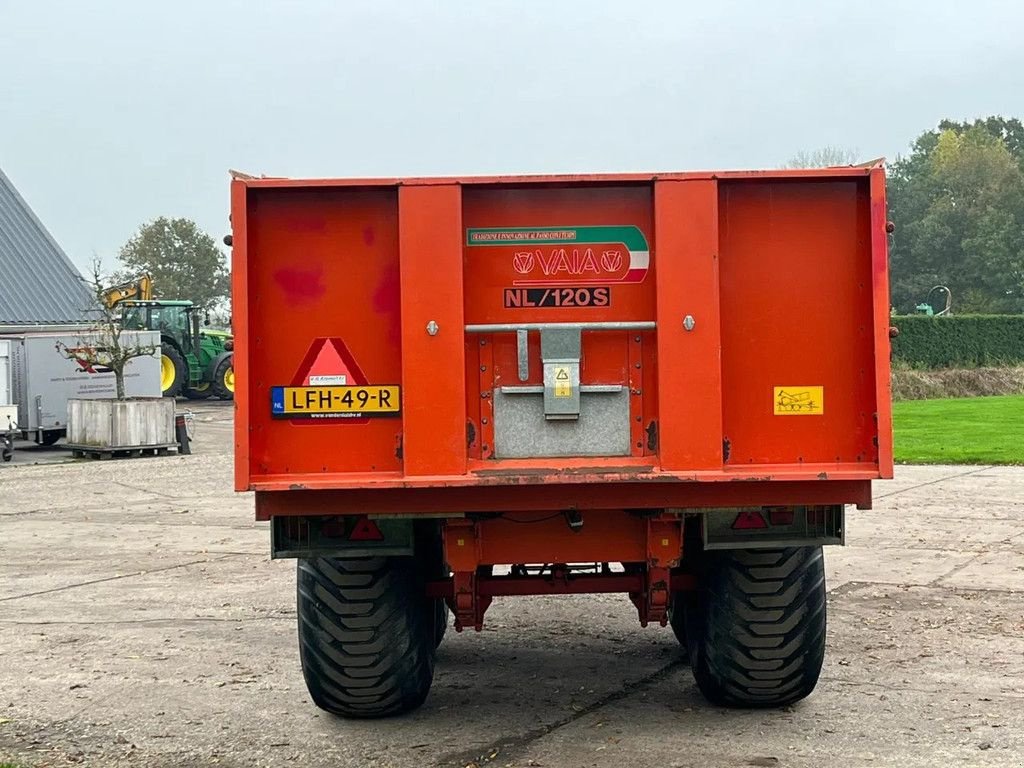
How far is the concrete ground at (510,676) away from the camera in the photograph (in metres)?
5.60

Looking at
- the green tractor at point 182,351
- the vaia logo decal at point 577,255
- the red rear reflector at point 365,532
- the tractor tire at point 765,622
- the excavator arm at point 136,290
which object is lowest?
the tractor tire at point 765,622

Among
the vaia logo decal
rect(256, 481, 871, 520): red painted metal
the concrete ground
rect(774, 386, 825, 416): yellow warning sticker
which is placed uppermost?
the vaia logo decal

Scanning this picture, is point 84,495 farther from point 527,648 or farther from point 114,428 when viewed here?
point 527,648

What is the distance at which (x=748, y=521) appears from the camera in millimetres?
5539

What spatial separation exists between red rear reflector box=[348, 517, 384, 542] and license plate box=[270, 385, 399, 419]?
1.61 ft

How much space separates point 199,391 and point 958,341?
22.0 meters

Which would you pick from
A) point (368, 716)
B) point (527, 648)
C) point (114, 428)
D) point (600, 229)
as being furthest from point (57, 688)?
point (114, 428)

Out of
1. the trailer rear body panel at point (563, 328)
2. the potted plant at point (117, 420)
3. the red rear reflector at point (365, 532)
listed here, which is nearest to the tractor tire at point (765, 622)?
the trailer rear body panel at point (563, 328)

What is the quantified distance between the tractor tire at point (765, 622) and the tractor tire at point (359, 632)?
4.38 ft

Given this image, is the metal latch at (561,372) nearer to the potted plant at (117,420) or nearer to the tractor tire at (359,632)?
the tractor tire at (359,632)

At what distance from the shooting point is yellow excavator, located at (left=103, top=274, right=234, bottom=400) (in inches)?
1401

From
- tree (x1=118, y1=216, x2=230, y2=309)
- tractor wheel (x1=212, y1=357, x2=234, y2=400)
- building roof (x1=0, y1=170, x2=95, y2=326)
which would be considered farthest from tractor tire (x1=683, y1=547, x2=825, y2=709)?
tree (x1=118, y1=216, x2=230, y2=309)

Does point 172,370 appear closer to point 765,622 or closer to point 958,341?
point 958,341

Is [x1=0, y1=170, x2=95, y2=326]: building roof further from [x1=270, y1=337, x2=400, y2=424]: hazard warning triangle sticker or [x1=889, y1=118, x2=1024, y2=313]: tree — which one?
[x1=889, y1=118, x2=1024, y2=313]: tree
